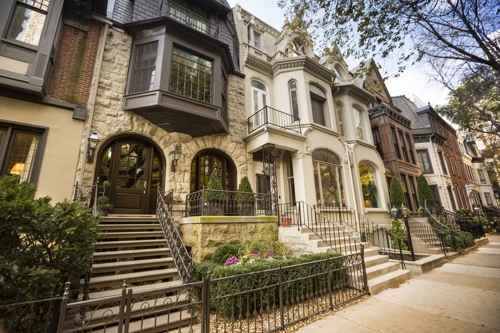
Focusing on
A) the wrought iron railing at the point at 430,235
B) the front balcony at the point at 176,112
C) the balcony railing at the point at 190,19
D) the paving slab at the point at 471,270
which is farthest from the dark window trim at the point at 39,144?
the wrought iron railing at the point at 430,235

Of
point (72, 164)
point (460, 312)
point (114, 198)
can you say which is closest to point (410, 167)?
A: point (460, 312)

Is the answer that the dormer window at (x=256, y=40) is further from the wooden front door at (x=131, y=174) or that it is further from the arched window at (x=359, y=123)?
the wooden front door at (x=131, y=174)

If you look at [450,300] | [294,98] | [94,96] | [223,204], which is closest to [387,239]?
[450,300]

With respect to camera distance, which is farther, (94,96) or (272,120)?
(272,120)

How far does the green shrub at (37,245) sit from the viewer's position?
2.97 metres

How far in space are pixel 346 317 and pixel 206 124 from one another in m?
7.42

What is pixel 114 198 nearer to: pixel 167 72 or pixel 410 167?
pixel 167 72

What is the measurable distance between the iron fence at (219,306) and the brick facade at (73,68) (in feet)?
21.2

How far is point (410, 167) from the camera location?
1673 cm

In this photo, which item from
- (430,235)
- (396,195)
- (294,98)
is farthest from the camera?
(396,195)

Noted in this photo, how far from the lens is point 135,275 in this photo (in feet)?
15.1

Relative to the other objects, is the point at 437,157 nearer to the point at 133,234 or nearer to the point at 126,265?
the point at 133,234

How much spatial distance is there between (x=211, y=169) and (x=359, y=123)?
10.7 m

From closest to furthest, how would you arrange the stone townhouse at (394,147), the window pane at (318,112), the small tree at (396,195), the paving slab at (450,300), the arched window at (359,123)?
the paving slab at (450,300) → the window pane at (318,112) → the small tree at (396,195) → the arched window at (359,123) → the stone townhouse at (394,147)
